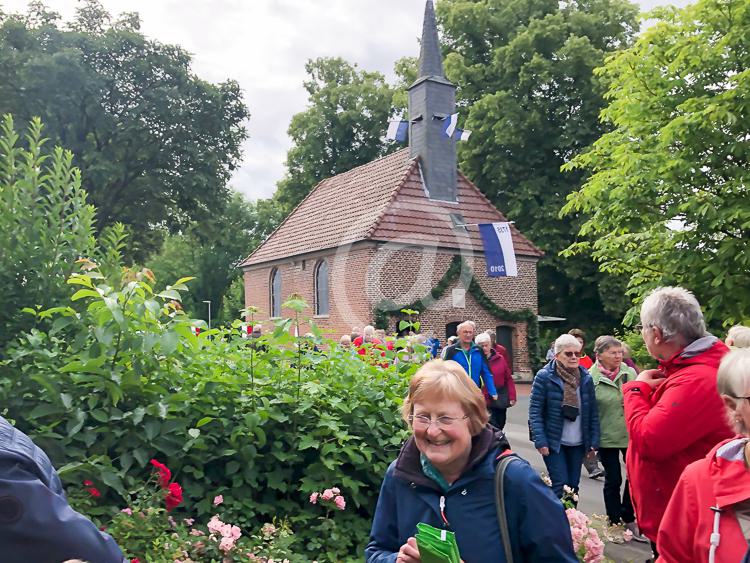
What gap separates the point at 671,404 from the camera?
308cm

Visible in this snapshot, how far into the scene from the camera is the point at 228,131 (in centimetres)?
3142

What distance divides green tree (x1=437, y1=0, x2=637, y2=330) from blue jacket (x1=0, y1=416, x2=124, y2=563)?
87.9 feet

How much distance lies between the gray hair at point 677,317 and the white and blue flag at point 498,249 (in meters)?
19.9

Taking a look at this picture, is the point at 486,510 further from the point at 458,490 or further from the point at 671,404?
the point at 671,404

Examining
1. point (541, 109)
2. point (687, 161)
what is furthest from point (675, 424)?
point (541, 109)

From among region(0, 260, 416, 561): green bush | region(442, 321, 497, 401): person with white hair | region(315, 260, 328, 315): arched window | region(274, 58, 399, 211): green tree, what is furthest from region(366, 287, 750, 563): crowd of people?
region(274, 58, 399, 211): green tree

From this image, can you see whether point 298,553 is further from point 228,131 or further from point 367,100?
point 367,100

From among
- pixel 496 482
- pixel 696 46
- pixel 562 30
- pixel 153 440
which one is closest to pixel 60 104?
pixel 562 30

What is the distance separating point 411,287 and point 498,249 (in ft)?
11.0

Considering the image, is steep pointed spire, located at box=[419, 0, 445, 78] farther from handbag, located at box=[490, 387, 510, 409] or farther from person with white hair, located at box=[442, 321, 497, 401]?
person with white hair, located at box=[442, 321, 497, 401]

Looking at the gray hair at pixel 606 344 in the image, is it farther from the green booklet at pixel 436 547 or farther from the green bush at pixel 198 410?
the green booklet at pixel 436 547

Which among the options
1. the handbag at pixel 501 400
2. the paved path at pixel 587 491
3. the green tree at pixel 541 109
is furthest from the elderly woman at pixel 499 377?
the green tree at pixel 541 109

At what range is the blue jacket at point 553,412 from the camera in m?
6.08

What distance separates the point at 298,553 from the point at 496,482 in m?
1.82
